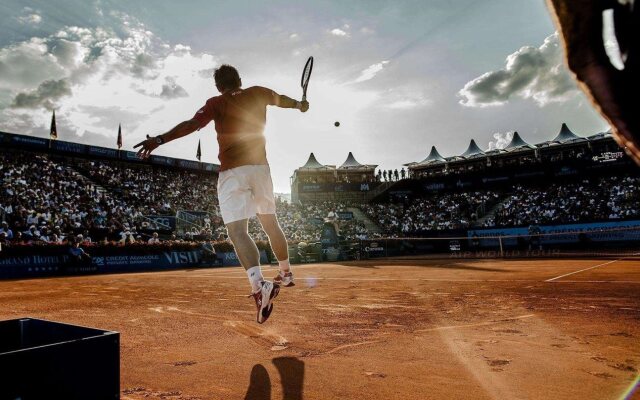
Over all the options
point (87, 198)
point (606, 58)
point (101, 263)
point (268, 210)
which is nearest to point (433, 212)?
point (101, 263)

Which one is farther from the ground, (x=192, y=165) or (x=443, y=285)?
(x=192, y=165)

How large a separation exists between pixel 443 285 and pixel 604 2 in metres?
8.43

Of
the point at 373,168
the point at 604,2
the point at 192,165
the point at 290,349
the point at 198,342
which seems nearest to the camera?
the point at 604,2

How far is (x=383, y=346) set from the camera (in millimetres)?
3713

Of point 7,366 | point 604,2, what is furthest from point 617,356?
point 7,366

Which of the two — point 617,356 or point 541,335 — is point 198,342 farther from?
point 617,356

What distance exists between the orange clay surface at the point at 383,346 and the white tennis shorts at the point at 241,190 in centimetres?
138

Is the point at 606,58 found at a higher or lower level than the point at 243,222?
higher

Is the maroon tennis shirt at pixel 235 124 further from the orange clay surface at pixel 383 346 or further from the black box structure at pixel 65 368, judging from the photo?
the black box structure at pixel 65 368

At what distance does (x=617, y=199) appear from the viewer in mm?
32969

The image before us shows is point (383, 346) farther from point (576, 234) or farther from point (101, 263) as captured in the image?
point (576, 234)

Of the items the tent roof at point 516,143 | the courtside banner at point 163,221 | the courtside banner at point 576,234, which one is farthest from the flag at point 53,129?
the tent roof at point 516,143

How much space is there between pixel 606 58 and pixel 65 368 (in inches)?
95.8

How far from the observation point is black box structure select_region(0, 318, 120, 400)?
5.47ft
